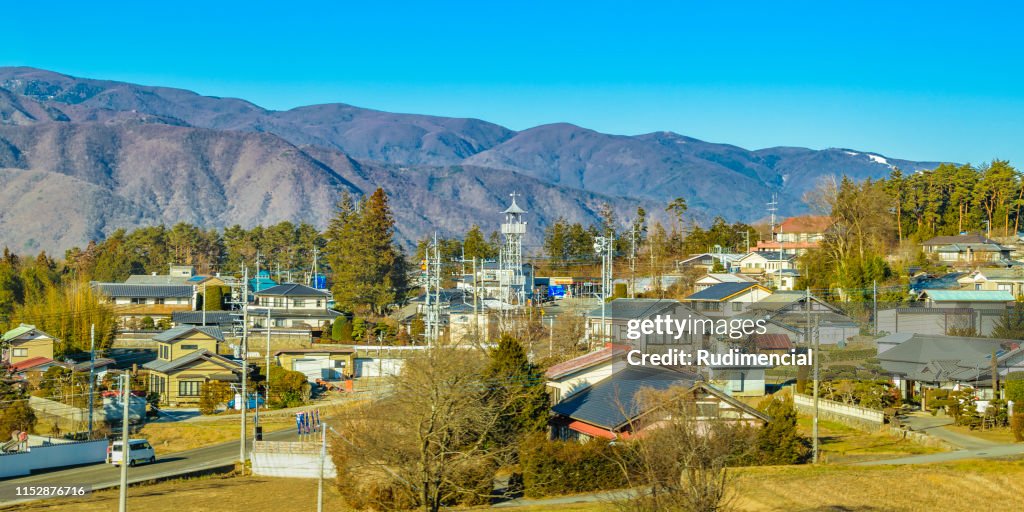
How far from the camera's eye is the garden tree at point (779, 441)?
950 inches

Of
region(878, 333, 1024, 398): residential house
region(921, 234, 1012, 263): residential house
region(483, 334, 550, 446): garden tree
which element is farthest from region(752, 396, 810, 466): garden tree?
region(921, 234, 1012, 263): residential house

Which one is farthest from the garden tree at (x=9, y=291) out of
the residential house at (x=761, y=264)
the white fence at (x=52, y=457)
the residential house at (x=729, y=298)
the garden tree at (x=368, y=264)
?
the residential house at (x=761, y=264)

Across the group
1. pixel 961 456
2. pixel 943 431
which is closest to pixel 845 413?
pixel 943 431

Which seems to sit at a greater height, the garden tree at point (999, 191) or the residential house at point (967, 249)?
the garden tree at point (999, 191)

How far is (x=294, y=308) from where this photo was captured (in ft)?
184

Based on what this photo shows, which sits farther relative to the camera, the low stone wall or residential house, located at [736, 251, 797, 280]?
residential house, located at [736, 251, 797, 280]

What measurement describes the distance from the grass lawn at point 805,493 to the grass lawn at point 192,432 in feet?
28.2

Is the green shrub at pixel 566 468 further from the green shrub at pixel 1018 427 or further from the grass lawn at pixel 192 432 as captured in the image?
the grass lawn at pixel 192 432

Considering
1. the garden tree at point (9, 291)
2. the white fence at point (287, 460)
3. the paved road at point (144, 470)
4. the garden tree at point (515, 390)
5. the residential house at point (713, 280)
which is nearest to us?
the garden tree at point (515, 390)

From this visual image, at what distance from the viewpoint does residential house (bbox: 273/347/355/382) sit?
44406 mm

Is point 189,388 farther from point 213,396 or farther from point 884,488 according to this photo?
point 884,488

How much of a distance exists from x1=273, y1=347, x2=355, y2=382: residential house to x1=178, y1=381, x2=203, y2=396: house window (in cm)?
497

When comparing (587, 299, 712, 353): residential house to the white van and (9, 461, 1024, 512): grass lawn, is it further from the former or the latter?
the white van

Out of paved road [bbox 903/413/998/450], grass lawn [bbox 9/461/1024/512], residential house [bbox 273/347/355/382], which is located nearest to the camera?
grass lawn [bbox 9/461/1024/512]
